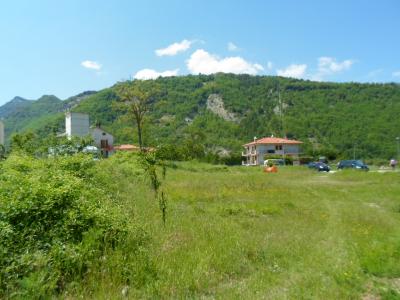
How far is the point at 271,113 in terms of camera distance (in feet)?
525

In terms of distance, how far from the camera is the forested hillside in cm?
12294

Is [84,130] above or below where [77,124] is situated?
below

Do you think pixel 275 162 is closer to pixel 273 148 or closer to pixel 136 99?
pixel 273 148

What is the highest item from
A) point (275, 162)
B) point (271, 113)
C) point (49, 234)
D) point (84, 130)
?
point (271, 113)

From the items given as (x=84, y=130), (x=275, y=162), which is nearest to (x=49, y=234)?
(x=275, y=162)

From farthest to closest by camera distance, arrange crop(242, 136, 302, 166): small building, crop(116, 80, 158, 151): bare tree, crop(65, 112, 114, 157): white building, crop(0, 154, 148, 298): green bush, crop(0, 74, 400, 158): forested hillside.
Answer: crop(0, 74, 400, 158): forested hillside < crop(242, 136, 302, 166): small building < crop(65, 112, 114, 157): white building < crop(116, 80, 158, 151): bare tree < crop(0, 154, 148, 298): green bush

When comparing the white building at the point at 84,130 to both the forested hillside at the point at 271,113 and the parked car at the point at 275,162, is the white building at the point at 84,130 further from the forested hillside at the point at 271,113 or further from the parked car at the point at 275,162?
the parked car at the point at 275,162

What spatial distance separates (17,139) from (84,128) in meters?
52.5

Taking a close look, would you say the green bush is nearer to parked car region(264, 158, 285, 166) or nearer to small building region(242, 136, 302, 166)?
parked car region(264, 158, 285, 166)

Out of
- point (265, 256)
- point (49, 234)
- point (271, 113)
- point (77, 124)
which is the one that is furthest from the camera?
point (271, 113)

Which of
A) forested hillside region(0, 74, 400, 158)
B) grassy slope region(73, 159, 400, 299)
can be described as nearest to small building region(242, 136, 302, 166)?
forested hillside region(0, 74, 400, 158)

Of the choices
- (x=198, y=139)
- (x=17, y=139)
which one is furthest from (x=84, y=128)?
(x=17, y=139)

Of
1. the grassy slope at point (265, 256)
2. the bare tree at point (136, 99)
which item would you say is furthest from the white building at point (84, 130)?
the grassy slope at point (265, 256)

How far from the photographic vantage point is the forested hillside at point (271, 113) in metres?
123
